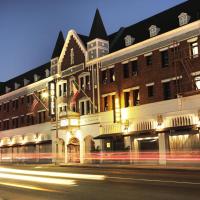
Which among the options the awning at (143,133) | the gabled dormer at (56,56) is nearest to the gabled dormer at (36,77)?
the gabled dormer at (56,56)

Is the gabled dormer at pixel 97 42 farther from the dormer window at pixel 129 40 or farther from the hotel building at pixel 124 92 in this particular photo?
the dormer window at pixel 129 40

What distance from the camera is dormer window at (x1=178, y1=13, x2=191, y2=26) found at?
34.0 meters

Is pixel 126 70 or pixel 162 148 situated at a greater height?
pixel 126 70

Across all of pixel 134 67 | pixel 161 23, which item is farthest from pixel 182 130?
pixel 161 23

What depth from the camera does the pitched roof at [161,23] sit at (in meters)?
35.7

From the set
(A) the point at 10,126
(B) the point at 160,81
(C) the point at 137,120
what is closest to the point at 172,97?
(B) the point at 160,81

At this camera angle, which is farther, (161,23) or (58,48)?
(58,48)

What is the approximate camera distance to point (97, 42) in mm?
42688

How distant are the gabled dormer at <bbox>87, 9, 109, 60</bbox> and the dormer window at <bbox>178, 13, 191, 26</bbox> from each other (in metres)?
10.6

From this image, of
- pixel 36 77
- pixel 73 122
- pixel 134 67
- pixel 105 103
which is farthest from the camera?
pixel 36 77

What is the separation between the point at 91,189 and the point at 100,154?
2502 cm

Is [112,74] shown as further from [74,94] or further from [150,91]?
[150,91]

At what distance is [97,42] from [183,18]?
11.4m

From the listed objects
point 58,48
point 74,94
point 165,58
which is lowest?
point 74,94
